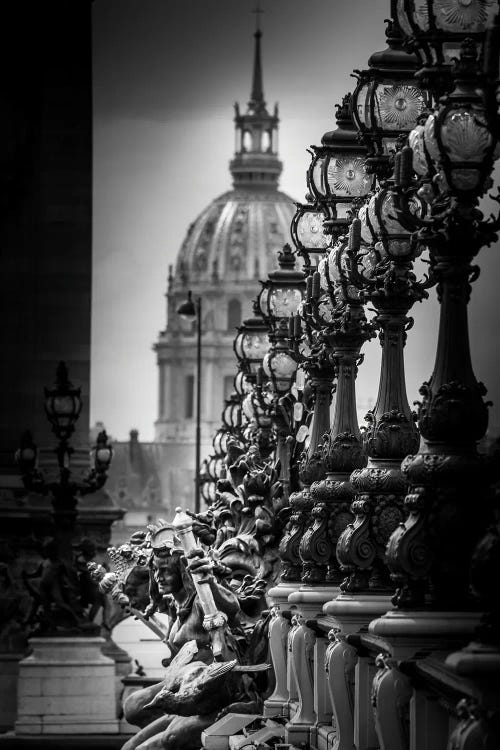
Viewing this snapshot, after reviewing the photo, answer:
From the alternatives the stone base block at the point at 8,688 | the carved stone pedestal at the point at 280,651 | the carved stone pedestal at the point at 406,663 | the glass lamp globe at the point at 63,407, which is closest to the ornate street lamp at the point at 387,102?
the carved stone pedestal at the point at 280,651

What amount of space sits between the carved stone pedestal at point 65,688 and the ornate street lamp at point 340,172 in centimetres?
1723

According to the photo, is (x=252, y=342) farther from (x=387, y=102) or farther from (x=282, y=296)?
(x=387, y=102)

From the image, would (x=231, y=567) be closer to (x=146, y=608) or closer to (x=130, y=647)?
(x=146, y=608)

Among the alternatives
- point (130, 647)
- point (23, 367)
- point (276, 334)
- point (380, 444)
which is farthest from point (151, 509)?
point (380, 444)

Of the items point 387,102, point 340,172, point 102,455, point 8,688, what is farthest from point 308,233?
point 8,688

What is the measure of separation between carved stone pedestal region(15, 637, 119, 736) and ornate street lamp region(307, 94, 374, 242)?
17226mm

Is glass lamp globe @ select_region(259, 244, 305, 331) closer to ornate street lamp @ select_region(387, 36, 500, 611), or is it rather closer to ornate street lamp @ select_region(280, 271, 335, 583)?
ornate street lamp @ select_region(280, 271, 335, 583)

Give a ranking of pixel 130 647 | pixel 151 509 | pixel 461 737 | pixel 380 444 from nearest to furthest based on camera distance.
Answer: pixel 461 737 → pixel 380 444 → pixel 130 647 → pixel 151 509

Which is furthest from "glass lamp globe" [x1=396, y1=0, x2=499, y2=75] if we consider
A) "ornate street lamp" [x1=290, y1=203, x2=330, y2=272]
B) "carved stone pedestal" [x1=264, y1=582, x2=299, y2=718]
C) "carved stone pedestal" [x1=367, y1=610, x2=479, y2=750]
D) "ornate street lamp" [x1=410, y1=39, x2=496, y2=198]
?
"ornate street lamp" [x1=290, y1=203, x2=330, y2=272]

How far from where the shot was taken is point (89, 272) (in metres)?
48.0

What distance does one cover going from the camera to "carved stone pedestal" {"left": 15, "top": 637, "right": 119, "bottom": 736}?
1518 inches

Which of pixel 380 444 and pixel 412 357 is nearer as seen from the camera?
pixel 380 444

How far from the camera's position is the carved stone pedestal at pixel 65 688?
1518 inches

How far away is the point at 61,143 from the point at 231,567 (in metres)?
22.9
